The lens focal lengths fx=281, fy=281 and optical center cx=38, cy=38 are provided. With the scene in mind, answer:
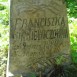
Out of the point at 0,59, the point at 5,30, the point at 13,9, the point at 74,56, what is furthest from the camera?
the point at 5,30

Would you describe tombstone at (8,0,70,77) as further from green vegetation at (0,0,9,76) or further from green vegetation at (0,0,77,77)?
green vegetation at (0,0,9,76)

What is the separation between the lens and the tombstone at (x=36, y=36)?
5281 mm

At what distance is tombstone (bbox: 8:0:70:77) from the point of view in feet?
17.3

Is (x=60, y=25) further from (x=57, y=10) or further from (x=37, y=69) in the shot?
(x=37, y=69)

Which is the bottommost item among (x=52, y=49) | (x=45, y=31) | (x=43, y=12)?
(x=52, y=49)

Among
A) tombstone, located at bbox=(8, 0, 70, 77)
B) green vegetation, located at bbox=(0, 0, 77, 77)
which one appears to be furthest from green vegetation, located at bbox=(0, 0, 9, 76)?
tombstone, located at bbox=(8, 0, 70, 77)

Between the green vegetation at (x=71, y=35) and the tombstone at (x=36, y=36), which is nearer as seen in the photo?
the tombstone at (x=36, y=36)

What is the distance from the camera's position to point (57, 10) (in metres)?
5.32

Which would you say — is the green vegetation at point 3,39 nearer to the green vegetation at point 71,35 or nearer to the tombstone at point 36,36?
the green vegetation at point 71,35

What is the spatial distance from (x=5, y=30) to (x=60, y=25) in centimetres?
247

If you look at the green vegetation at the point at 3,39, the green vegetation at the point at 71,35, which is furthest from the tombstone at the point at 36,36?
the green vegetation at the point at 3,39

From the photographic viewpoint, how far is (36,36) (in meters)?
5.44

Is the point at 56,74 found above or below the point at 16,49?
below

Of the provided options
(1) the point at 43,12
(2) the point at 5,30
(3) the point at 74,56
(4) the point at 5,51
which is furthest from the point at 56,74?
(2) the point at 5,30
